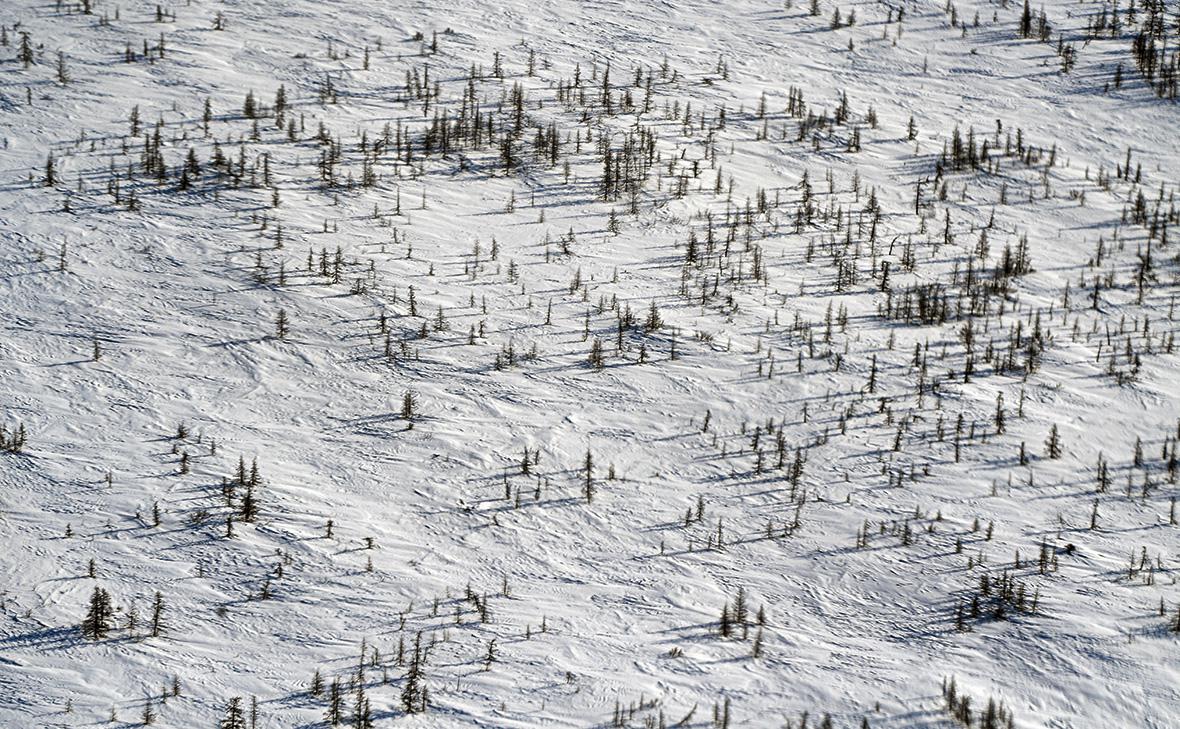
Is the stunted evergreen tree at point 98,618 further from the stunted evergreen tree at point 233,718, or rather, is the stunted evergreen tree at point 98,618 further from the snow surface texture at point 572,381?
the stunted evergreen tree at point 233,718

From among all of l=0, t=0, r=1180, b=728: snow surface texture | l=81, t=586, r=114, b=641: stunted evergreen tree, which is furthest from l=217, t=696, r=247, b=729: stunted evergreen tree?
l=81, t=586, r=114, b=641: stunted evergreen tree

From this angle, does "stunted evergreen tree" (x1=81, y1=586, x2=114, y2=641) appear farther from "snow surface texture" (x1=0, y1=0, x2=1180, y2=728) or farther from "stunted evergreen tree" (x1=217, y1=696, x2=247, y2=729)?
"stunted evergreen tree" (x1=217, y1=696, x2=247, y2=729)

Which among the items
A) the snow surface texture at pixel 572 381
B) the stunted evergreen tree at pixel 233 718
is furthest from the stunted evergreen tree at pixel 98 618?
the stunted evergreen tree at pixel 233 718

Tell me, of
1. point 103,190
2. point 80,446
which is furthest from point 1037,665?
point 103,190

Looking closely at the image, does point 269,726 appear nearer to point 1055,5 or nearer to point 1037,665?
point 1037,665

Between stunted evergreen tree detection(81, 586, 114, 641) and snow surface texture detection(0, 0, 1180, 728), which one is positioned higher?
snow surface texture detection(0, 0, 1180, 728)

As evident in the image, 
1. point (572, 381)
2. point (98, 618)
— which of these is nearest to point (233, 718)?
point (98, 618)

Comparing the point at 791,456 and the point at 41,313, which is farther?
the point at 41,313

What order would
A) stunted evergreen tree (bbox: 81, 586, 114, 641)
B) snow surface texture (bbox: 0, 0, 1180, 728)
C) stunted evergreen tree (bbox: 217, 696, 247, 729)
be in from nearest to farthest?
1. stunted evergreen tree (bbox: 217, 696, 247, 729)
2. stunted evergreen tree (bbox: 81, 586, 114, 641)
3. snow surface texture (bbox: 0, 0, 1180, 728)
